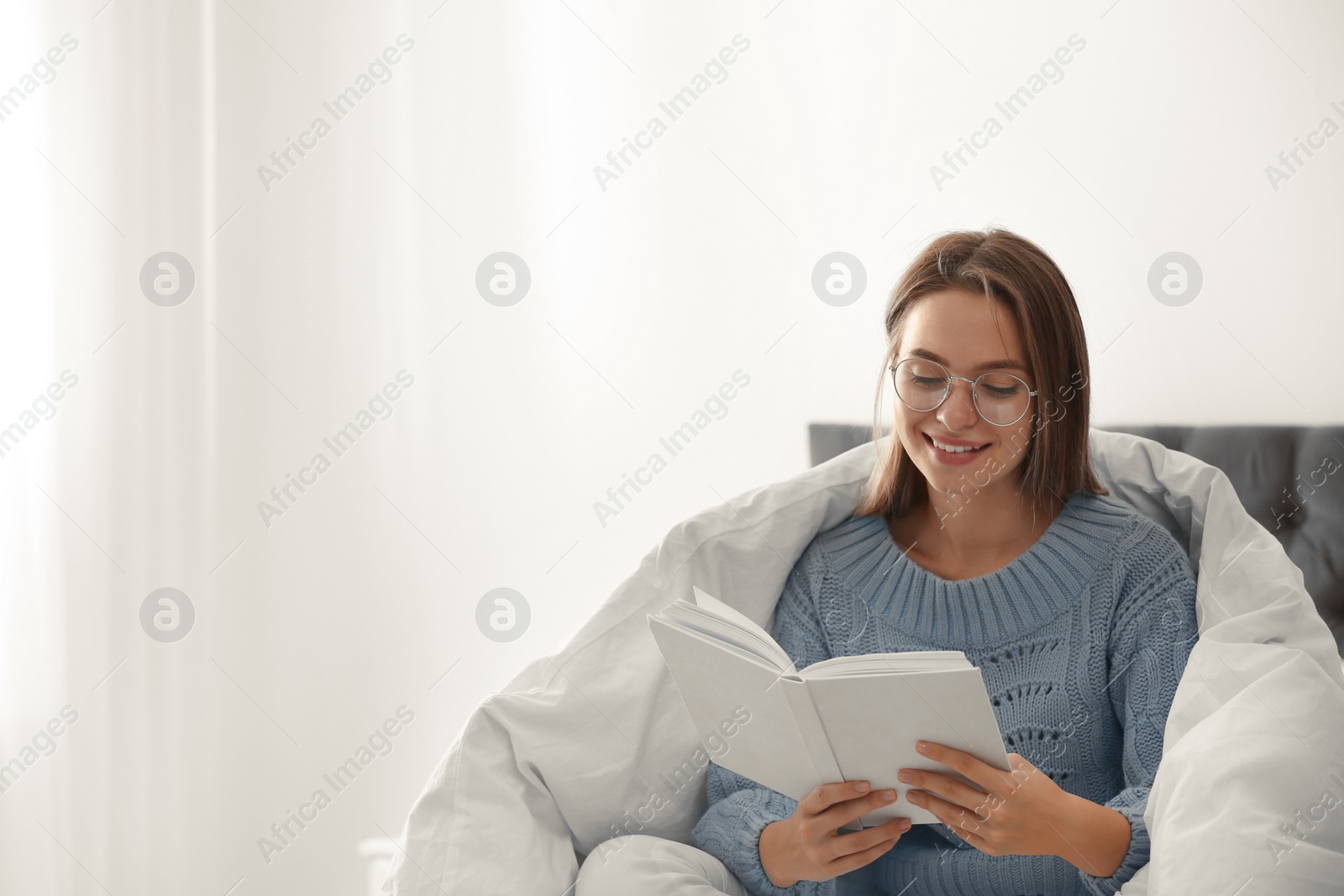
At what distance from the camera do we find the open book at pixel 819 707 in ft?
2.95

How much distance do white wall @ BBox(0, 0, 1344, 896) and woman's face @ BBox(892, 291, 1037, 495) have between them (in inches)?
23.6

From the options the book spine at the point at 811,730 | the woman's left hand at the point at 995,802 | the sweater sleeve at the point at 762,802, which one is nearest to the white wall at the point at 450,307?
the sweater sleeve at the point at 762,802

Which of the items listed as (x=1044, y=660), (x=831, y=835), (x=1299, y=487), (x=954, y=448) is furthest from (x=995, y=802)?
(x=1299, y=487)

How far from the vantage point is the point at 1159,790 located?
1043 mm

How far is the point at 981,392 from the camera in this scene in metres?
1.23

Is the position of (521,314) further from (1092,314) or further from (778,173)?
(1092,314)

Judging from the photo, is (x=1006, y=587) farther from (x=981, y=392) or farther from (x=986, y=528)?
(x=981, y=392)

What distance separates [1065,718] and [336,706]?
1.73 m

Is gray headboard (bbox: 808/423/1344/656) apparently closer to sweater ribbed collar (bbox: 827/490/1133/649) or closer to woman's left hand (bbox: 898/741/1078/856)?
sweater ribbed collar (bbox: 827/490/1133/649)

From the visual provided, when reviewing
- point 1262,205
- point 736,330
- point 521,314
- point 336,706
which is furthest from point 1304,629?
point 336,706

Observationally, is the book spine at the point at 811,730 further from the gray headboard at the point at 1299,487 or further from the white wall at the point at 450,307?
the white wall at the point at 450,307

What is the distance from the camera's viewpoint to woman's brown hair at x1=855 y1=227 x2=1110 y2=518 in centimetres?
125

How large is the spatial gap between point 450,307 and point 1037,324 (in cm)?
160

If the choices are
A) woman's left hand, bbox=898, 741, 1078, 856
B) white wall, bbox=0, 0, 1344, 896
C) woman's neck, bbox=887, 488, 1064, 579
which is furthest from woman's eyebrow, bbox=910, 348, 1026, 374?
white wall, bbox=0, 0, 1344, 896
